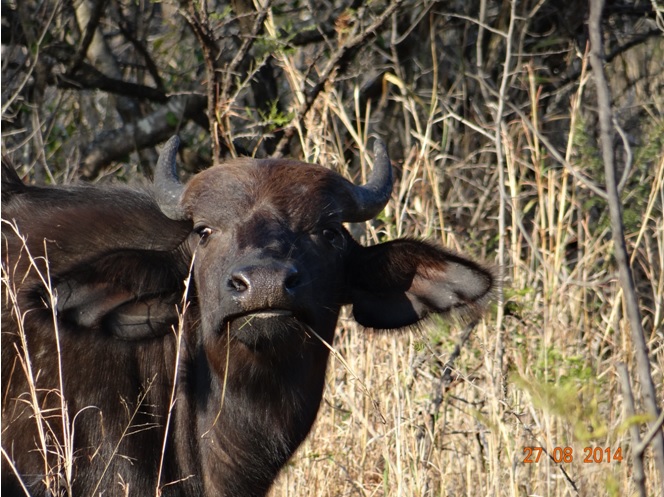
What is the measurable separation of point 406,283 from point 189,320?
3.39ft

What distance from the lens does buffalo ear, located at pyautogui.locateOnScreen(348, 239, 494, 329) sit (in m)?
4.61

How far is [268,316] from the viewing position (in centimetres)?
386

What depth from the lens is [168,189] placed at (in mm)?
4602

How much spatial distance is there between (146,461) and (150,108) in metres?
5.40

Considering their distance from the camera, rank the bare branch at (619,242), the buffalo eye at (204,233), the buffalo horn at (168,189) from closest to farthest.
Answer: the bare branch at (619,242)
the buffalo eye at (204,233)
the buffalo horn at (168,189)

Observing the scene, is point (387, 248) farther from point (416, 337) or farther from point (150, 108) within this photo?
point (150, 108)

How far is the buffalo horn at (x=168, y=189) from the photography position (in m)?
4.56

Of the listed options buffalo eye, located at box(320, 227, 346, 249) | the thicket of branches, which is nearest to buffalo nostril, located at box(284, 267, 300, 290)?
buffalo eye, located at box(320, 227, 346, 249)

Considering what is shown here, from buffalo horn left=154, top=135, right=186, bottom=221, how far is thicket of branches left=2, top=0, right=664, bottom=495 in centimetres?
151

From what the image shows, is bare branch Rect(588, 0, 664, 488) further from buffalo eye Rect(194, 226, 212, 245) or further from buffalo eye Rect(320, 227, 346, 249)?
buffalo eye Rect(194, 226, 212, 245)

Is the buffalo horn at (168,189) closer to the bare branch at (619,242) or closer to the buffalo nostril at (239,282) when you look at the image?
the buffalo nostril at (239,282)

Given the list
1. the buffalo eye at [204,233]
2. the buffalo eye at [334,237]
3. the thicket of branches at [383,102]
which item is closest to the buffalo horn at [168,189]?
the buffalo eye at [204,233]

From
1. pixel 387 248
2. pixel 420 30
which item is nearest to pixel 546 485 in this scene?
pixel 387 248

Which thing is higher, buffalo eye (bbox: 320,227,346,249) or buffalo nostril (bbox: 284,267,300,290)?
buffalo eye (bbox: 320,227,346,249)
